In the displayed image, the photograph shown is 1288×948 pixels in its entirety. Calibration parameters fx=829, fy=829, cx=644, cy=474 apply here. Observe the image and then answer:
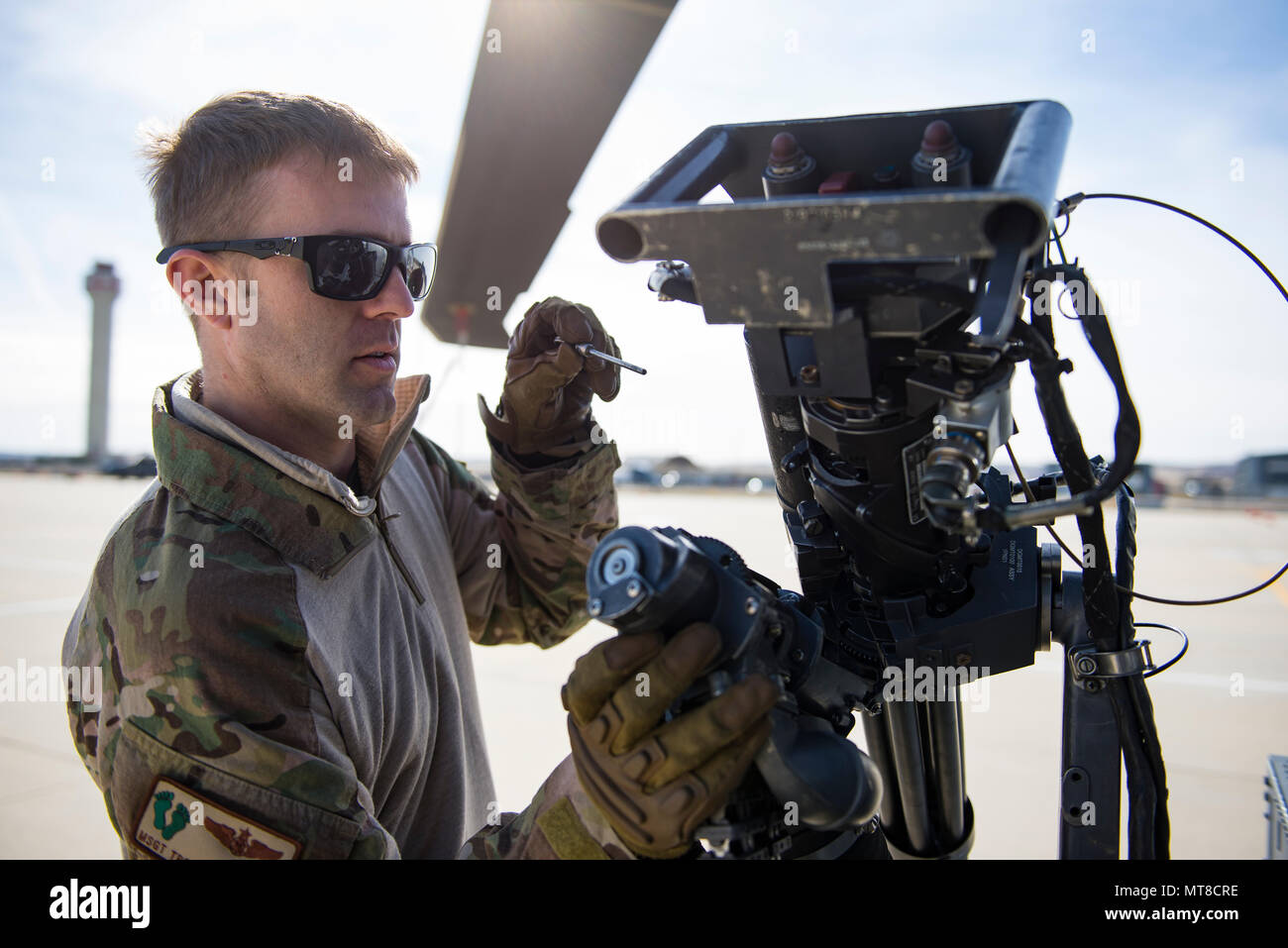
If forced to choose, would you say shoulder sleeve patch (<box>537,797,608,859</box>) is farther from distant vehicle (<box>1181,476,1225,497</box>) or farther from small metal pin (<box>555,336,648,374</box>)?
distant vehicle (<box>1181,476,1225,497</box>)

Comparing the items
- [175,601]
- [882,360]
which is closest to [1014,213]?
[882,360]

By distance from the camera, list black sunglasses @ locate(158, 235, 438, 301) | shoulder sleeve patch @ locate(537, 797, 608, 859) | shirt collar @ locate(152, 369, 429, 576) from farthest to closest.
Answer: black sunglasses @ locate(158, 235, 438, 301), shirt collar @ locate(152, 369, 429, 576), shoulder sleeve patch @ locate(537, 797, 608, 859)

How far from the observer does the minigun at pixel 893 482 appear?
80 cm

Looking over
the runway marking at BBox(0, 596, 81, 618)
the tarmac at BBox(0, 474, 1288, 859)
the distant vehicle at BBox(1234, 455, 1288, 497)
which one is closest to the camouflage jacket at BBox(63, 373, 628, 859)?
the tarmac at BBox(0, 474, 1288, 859)

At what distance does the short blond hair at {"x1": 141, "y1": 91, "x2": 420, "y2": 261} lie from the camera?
60.7 inches

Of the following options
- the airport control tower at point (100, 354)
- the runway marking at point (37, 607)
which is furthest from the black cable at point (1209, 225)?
the airport control tower at point (100, 354)

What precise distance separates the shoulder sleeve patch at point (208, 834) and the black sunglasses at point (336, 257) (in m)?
0.88

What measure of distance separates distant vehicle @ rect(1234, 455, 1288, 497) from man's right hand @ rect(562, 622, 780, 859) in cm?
3091

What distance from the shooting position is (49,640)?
537cm

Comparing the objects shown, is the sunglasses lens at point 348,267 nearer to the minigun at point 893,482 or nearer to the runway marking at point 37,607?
the minigun at point 893,482

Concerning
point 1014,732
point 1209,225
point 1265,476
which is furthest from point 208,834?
point 1265,476

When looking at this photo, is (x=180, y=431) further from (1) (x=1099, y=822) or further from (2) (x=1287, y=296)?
(2) (x=1287, y=296)

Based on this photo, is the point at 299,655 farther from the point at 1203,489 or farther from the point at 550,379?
the point at 1203,489

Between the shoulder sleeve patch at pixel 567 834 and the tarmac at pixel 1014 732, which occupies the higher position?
the shoulder sleeve patch at pixel 567 834
